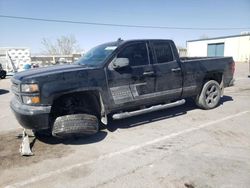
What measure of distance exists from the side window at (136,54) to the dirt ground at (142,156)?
152 cm

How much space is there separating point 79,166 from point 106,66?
6.71ft

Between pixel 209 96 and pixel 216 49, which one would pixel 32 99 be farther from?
pixel 216 49

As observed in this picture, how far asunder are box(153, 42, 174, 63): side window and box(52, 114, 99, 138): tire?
88.6 inches

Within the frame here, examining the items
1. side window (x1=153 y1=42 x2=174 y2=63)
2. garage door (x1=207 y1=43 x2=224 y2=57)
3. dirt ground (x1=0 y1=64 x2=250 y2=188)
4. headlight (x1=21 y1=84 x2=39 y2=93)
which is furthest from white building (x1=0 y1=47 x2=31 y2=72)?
garage door (x1=207 y1=43 x2=224 y2=57)

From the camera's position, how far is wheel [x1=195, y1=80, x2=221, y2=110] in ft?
21.0

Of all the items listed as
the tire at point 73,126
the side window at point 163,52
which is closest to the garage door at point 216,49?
the side window at point 163,52

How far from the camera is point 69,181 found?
320 centimetres

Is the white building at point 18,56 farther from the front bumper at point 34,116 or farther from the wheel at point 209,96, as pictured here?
the front bumper at point 34,116

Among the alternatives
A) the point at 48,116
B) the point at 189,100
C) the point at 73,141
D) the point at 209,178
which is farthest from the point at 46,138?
the point at 189,100

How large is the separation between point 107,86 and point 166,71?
5.30 ft

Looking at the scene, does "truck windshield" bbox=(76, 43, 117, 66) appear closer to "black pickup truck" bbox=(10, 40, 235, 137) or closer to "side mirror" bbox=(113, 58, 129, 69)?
"black pickup truck" bbox=(10, 40, 235, 137)

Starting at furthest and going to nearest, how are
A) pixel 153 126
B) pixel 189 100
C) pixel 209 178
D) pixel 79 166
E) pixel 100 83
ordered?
pixel 189 100 < pixel 153 126 < pixel 100 83 < pixel 79 166 < pixel 209 178

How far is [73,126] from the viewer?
13.9ft

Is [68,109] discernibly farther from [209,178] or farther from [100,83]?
[209,178]
